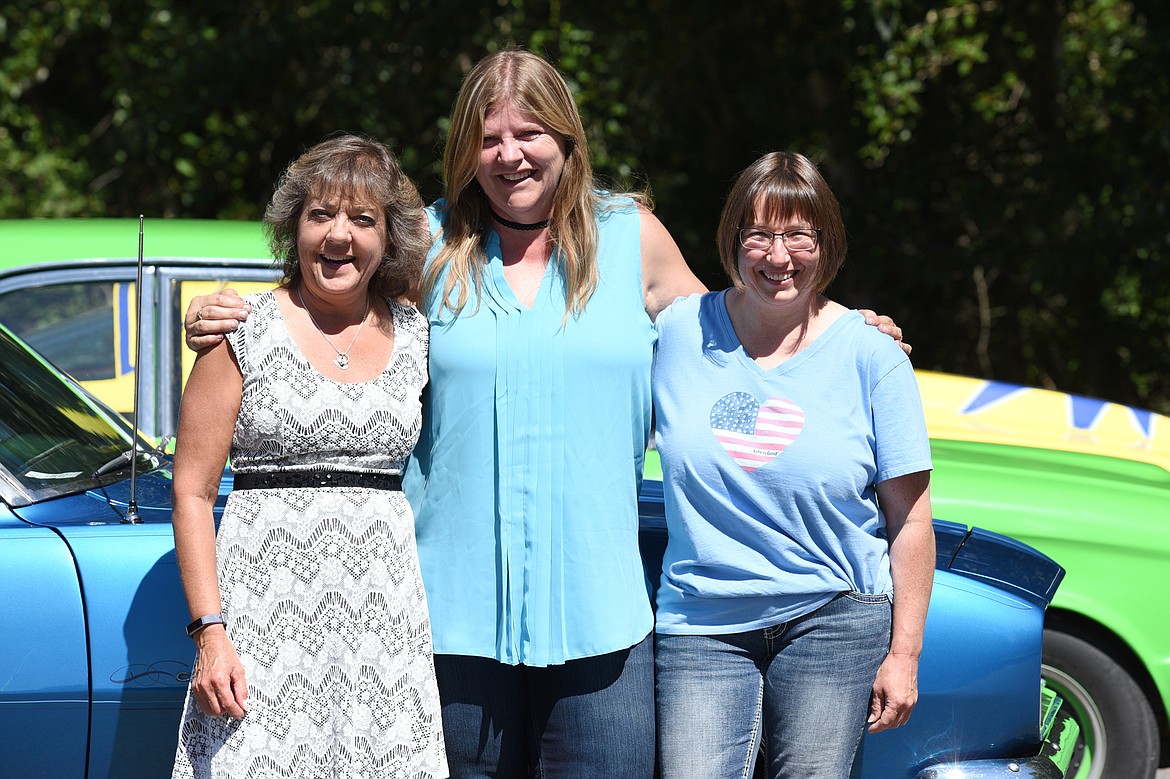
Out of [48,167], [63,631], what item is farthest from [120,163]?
[63,631]

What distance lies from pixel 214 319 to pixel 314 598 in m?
0.54

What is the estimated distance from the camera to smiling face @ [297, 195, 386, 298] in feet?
7.63

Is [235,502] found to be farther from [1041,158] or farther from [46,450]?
[1041,158]

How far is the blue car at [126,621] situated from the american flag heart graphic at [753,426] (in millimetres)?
428

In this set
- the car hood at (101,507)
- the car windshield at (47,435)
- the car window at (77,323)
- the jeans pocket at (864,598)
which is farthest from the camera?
the car window at (77,323)

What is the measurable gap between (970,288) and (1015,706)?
7.02 m

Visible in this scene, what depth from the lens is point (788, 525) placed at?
241 centimetres

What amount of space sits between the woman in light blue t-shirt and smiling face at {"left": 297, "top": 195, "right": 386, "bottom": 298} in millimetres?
647

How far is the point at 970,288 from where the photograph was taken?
9461 mm

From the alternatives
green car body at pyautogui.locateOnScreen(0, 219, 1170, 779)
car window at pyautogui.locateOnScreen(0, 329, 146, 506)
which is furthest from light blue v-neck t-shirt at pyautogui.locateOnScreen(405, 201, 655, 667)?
green car body at pyautogui.locateOnScreen(0, 219, 1170, 779)

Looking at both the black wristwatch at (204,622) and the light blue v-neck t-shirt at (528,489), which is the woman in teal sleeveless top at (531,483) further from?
the black wristwatch at (204,622)

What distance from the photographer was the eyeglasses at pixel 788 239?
8.05 ft

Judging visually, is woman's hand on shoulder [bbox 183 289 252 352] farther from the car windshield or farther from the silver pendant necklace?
the car windshield

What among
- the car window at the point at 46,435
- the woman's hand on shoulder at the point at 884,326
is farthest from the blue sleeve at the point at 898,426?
the car window at the point at 46,435
